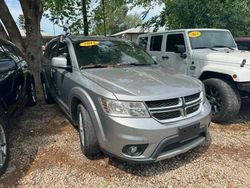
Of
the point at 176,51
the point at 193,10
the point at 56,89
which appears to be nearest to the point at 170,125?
the point at 56,89

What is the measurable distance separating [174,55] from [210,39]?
2.98 feet

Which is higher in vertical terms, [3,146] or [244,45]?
[244,45]

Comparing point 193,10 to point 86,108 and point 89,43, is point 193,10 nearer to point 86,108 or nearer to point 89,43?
point 89,43

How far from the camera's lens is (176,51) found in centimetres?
595

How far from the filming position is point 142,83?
10.7 ft

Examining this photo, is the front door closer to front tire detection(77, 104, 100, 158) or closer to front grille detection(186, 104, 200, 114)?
front grille detection(186, 104, 200, 114)

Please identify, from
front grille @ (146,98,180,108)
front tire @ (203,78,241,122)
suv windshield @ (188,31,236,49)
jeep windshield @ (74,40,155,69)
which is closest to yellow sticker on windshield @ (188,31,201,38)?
suv windshield @ (188,31,236,49)

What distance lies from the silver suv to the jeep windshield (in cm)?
2

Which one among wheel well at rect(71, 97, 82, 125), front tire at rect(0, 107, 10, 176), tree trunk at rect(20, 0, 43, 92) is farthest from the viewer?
tree trunk at rect(20, 0, 43, 92)

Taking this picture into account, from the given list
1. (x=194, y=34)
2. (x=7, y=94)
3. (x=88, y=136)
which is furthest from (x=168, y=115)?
(x=194, y=34)

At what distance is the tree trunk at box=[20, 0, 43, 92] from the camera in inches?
308

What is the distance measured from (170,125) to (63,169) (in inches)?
59.0

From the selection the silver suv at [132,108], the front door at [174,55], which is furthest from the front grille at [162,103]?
the front door at [174,55]

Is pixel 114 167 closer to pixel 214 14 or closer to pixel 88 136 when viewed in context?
pixel 88 136
